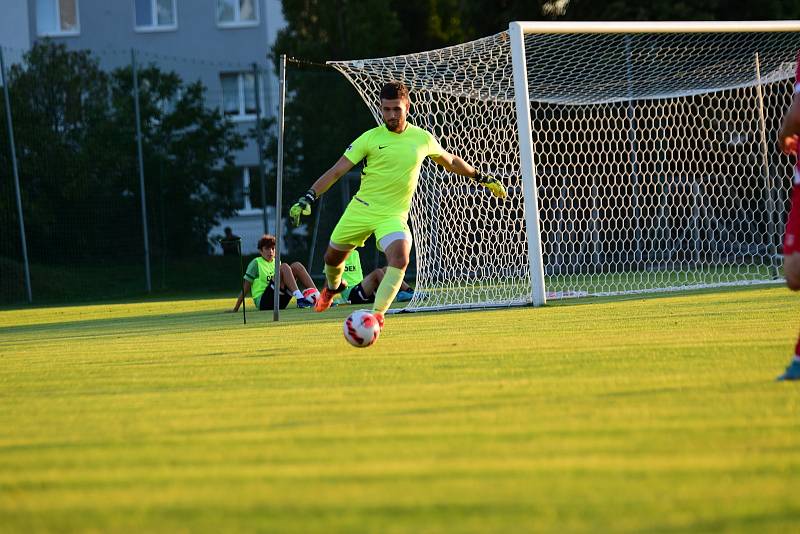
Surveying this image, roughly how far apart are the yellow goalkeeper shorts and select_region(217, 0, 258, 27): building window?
25881 millimetres

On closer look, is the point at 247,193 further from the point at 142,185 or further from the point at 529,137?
the point at 529,137

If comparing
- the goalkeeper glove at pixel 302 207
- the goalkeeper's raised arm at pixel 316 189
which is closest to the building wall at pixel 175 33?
the goalkeeper's raised arm at pixel 316 189

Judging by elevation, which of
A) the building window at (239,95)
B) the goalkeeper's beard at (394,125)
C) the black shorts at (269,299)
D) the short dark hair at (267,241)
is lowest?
the black shorts at (269,299)

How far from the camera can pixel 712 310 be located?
33.1 feet

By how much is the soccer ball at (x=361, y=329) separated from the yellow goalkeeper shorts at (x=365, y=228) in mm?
1117

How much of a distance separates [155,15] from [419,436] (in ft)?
105

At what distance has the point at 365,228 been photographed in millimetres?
8977

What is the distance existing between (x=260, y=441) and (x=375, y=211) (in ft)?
15.7

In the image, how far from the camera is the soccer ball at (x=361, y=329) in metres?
7.62

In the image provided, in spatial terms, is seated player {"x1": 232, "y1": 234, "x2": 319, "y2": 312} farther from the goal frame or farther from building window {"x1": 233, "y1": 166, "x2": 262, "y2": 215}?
building window {"x1": 233, "y1": 166, "x2": 262, "y2": 215}

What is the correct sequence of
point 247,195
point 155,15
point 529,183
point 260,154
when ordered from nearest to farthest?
1. point 529,183
2. point 260,154
3. point 247,195
4. point 155,15

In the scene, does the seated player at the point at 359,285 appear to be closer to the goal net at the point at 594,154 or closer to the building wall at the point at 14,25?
the goal net at the point at 594,154

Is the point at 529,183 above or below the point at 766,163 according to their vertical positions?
below

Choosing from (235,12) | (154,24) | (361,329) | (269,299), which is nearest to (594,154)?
(269,299)
